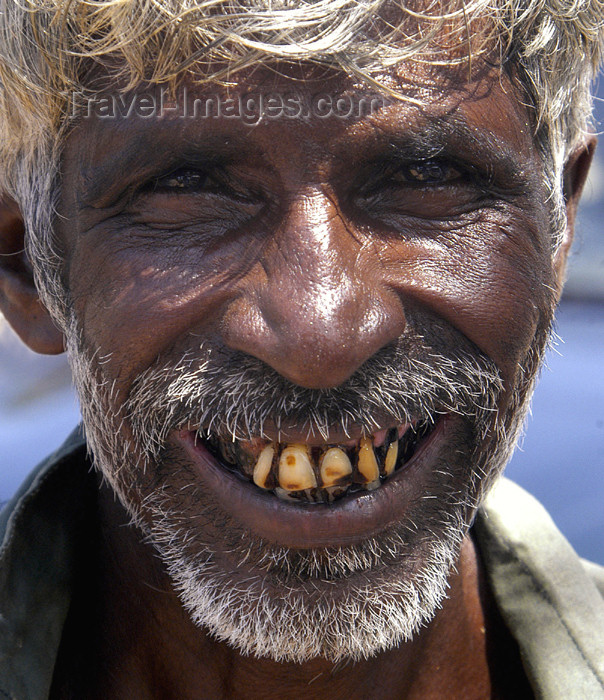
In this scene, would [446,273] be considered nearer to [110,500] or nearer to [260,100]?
[260,100]

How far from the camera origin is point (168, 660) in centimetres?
183

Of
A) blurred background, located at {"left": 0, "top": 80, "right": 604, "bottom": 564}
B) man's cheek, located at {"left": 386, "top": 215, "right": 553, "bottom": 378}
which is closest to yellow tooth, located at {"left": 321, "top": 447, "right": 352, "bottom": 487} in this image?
man's cheek, located at {"left": 386, "top": 215, "right": 553, "bottom": 378}

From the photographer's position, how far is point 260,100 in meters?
1.40

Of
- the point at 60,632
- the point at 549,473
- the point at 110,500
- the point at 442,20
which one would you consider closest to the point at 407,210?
the point at 442,20

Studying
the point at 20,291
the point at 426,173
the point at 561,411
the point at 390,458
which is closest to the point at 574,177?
the point at 426,173

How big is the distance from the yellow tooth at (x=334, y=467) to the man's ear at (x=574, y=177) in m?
0.76

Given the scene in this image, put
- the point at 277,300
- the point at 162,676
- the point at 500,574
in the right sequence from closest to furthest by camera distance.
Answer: the point at 277,300, the point at 162,676, the point at 500,574

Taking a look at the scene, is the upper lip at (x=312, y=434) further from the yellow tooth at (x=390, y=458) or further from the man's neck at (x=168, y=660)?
the man's neck at (x=168, y=660)

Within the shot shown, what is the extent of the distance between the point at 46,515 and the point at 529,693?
107cm

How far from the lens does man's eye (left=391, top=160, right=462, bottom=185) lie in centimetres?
151

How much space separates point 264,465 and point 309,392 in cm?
17

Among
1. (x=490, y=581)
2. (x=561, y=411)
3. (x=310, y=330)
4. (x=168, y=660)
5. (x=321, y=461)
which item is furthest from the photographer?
(x=561, y=411)

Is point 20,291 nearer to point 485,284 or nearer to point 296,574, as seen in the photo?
point 296,574

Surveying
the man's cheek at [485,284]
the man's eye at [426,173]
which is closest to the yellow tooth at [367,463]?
the man's cheek at [485,284]
